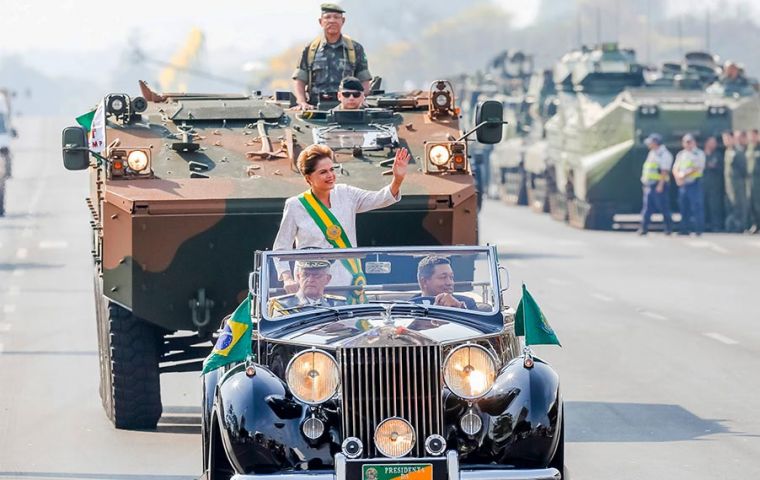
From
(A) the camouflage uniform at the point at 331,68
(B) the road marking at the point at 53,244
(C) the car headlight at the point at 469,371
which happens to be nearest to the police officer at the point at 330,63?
(A) the camouflage uniform at the point at 331,68

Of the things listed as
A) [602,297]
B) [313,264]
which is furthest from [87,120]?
[602,297]

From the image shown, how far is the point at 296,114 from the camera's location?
15.6 meters

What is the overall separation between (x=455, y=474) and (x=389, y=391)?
1.59 ft

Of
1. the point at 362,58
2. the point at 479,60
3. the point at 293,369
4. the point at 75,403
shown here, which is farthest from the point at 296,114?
the point at 479,60

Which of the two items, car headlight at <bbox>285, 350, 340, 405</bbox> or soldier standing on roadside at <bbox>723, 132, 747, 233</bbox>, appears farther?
soldier standing on roadside at <bbox>723, 132, 747, 233</bbox>

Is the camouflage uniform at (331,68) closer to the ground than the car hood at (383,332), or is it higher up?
higher up

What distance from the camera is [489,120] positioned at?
14203 mm

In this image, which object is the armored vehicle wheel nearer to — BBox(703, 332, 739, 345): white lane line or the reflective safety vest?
BBox(703, 332, 739, 345): white lane line

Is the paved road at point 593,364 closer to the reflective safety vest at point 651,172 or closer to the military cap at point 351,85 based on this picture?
the reflective safety vest at point 651,172

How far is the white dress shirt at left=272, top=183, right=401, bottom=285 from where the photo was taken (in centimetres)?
1174

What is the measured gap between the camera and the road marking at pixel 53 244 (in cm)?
3438

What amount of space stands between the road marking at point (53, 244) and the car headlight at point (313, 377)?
81.0ft

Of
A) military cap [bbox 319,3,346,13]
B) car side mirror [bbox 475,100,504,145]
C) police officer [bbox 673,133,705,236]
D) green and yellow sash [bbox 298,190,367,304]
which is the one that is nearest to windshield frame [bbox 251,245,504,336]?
green and yellow sash [bbox 298,190,367,304]

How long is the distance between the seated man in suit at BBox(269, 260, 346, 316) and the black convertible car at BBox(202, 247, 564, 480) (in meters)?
0.24
